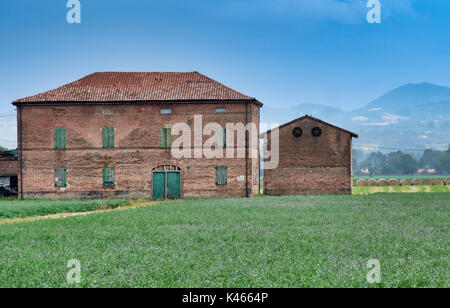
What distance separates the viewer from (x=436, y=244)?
1402 centimetres

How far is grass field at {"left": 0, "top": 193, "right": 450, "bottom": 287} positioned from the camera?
9586mm

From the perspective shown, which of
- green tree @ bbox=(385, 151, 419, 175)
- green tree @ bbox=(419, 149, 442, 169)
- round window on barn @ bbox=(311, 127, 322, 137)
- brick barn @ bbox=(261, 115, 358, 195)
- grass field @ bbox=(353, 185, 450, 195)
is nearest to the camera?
brick barn @ bbox=(261, 115, 358, 195)

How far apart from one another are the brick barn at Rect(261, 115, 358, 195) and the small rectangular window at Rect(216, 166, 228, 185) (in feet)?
15.5

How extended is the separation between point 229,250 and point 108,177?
2585 cm

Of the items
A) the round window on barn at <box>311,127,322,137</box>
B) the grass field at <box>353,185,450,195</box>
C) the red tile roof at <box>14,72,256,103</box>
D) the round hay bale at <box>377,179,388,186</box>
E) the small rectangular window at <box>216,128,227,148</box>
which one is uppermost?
the red tile roof at <box>14,72,256,103</box>

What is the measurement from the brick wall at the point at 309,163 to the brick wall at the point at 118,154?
12.6 ft

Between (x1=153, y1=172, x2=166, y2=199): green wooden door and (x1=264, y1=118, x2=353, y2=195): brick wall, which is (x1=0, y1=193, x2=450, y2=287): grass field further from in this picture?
(x1=264, y1=118, x2=353, y2=195): brick wall

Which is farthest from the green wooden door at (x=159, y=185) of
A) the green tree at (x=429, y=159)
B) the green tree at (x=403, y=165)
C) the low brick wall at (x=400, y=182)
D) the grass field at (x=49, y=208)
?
the green tree at (x=429, y=159)

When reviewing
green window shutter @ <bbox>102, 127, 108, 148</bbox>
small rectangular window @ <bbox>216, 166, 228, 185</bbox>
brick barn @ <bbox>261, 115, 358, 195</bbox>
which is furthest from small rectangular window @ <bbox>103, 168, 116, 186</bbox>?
brick barn @ <bbox>261, 115, 358, 195</bbox>

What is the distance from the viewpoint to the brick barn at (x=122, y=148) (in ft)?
123

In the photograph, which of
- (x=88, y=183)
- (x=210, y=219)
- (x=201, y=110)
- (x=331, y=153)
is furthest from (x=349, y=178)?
(x=210, y=219)

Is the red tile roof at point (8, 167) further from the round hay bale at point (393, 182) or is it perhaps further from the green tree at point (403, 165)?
the green tree at point (403, 165)

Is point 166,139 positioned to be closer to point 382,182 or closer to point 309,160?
point 309,160

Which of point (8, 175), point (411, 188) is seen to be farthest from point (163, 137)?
point (411, 188)
